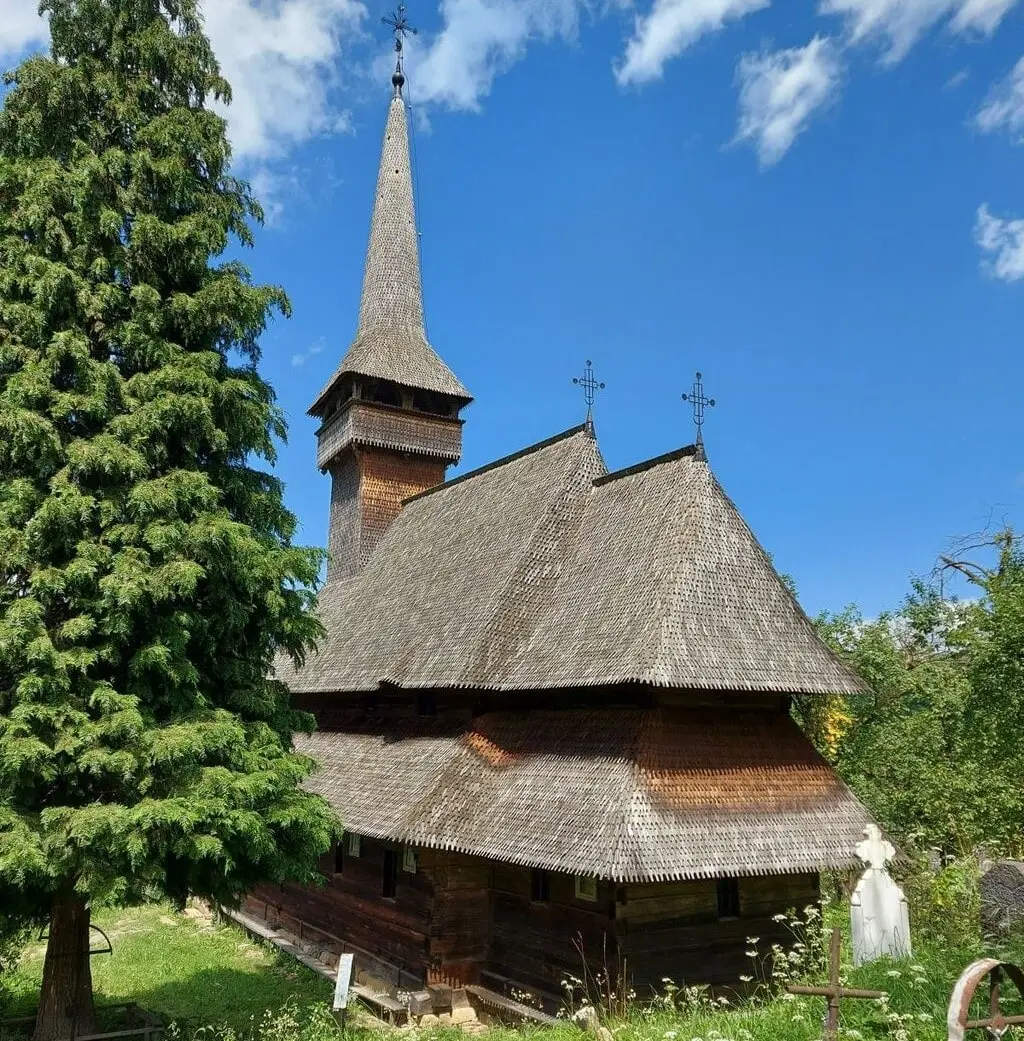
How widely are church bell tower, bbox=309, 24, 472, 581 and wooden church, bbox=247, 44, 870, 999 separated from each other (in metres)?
7.69

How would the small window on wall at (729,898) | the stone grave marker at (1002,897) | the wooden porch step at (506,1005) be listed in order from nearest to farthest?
the stone grave marker at (1002,897) < the wooden porch step at (506,1005) < the small window on wall at (729,898)

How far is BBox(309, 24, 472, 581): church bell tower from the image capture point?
945 inches

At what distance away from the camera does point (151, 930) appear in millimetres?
17250

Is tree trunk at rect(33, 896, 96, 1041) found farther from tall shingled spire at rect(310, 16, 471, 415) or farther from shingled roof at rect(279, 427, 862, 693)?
tall shingled spire at rect(310, 16, 471, 415)

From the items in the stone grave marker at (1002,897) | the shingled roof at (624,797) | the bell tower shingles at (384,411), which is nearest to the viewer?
the stone grave marker at (1002,897)

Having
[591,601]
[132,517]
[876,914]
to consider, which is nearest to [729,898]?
[876,914]

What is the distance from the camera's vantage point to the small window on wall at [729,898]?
11.4 metres

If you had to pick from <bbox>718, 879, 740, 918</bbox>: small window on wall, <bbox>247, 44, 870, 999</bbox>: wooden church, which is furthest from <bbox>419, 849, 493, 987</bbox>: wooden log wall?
<bbox>718, 879, 740, 918</bbox>: small window on wall

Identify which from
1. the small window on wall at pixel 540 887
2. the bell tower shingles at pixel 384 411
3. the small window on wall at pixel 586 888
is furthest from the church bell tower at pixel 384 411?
the small window on wall at pixel 586 888

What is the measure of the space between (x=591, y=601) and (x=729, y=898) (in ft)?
13.9

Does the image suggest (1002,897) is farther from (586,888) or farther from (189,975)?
(189,975)

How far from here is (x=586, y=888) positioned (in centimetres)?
1088

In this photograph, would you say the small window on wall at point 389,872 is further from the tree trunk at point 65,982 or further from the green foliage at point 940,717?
the green foliage at point 940,717

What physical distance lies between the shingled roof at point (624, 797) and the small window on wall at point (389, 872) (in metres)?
0.98
